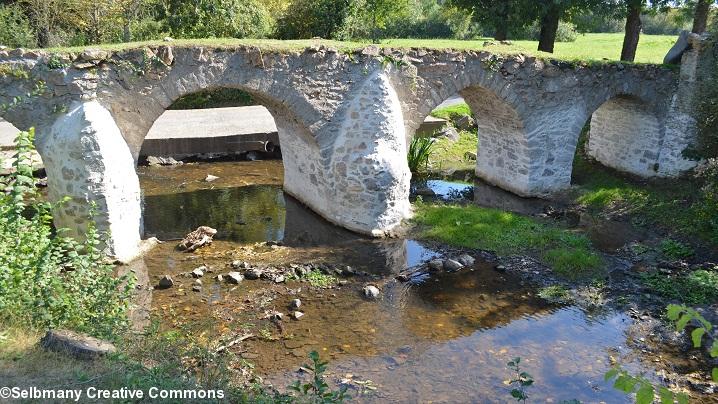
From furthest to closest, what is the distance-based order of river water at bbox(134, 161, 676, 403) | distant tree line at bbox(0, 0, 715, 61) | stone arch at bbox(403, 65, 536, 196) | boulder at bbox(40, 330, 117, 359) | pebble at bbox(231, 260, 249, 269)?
distant tree line at bbox(0, 0, 715, 61) < stone arch at bbox(403, 65, 536, 196) < pebble at bbox(231, 260, 249, 269) < river water at bbox(134, 161, 676, 403) < boulder at bbox(40, 330, 117, 359)

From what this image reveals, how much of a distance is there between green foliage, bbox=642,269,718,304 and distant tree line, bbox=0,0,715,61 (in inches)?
325

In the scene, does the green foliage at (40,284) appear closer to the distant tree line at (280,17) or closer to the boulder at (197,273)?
the boulder at (197,273)

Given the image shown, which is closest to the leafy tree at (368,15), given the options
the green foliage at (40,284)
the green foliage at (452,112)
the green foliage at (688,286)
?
the green foliage at (452,112)

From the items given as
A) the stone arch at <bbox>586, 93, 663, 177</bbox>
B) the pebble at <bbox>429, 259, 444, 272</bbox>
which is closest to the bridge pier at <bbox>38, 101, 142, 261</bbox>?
the pebble at <bbox>429, 259, 444, 272</bbox>

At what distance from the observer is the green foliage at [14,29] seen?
17.0 m

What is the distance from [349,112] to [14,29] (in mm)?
12087

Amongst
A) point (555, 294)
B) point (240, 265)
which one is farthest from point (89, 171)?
point (555, 294)

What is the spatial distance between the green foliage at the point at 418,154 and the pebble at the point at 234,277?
671 cm

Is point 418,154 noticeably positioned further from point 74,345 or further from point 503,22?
point 74,345

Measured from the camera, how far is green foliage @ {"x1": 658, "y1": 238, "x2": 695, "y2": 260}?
992 cm

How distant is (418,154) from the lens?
47.9ft

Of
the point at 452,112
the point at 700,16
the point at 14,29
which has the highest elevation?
the point at 700,16

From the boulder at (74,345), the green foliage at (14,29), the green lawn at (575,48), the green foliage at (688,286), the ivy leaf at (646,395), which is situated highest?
the green lawn at (575,48)

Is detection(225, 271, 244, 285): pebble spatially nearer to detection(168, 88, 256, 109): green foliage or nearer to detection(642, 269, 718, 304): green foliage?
detection(642, 269, 718, 304): green foliage
